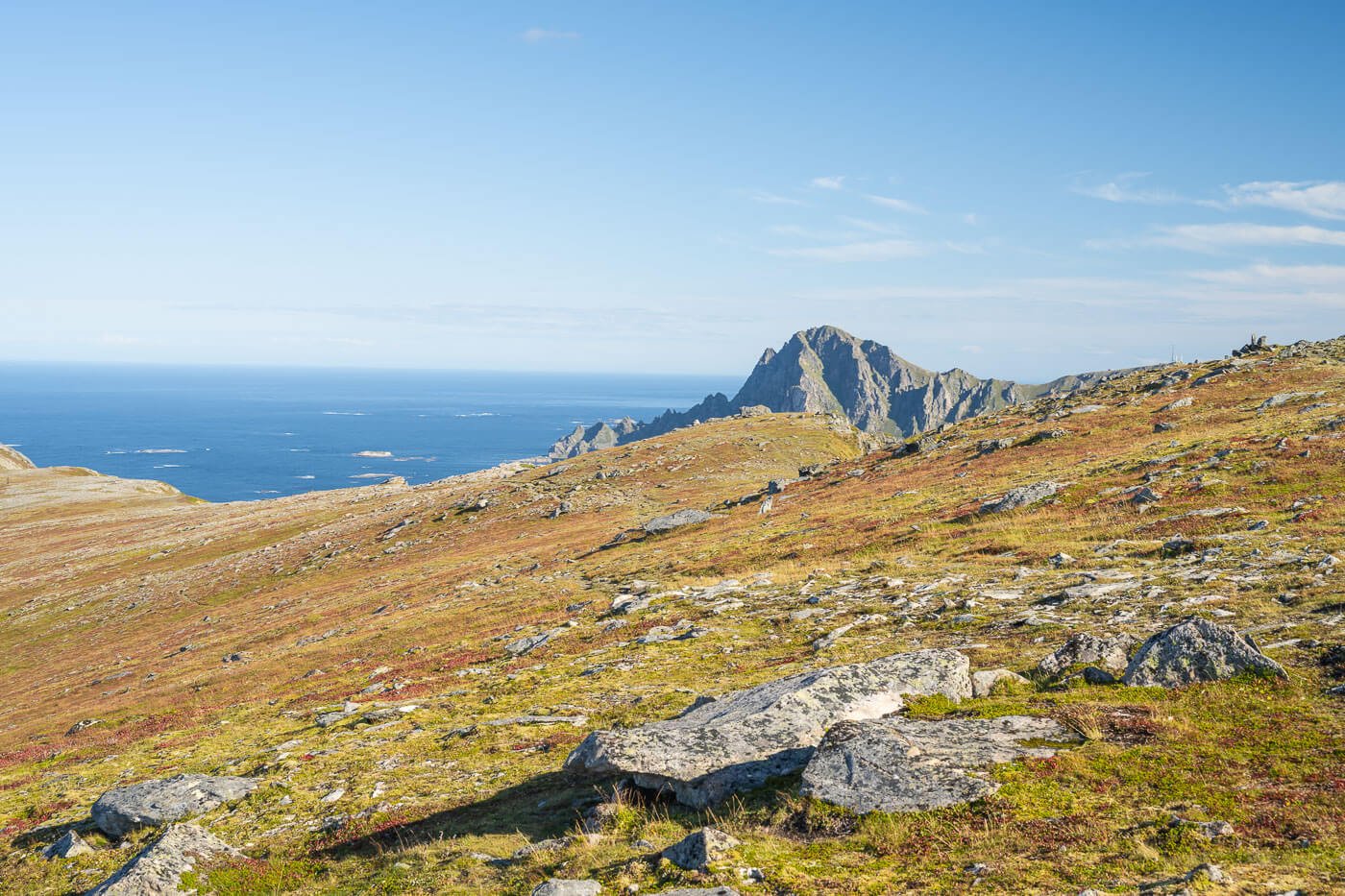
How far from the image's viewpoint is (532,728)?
773 inches

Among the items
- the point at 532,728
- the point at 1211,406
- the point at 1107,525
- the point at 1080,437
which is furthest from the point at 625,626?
the point at 1211,406

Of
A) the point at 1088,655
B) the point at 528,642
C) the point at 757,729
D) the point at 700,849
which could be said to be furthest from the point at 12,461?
the point at 1088,655

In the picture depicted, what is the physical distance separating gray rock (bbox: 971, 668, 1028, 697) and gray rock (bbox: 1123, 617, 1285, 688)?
2.05 meters

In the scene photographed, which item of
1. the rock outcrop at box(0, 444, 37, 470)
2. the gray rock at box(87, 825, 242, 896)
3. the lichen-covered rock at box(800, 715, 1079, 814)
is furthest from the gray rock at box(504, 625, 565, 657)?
the rock outcrop at box(0, 444, 37, 470)

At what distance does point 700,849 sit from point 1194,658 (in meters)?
10.1

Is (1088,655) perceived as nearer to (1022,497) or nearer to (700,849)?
Answer: (700,849)

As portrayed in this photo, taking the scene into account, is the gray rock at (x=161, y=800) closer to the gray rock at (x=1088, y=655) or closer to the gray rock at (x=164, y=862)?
the gray rock at (x=164, y=862)

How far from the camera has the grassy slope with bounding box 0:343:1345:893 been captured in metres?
10.1

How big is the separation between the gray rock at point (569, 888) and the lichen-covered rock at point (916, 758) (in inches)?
143

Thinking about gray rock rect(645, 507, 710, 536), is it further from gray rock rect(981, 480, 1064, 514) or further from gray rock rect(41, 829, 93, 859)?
gray rock rect(41, 829, 93, 859)

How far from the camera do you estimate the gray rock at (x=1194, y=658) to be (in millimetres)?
13164

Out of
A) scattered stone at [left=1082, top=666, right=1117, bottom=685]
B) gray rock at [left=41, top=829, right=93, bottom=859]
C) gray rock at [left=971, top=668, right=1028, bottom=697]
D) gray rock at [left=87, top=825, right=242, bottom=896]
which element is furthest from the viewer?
gray rock at [left=41, top=829, right=93, bottom=859]

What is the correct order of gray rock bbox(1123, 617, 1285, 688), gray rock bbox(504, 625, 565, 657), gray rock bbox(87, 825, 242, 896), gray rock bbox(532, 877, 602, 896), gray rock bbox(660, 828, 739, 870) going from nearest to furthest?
gray rock bbox(532, 877, 602, 896)
gray rock bbox(660, 828, 739, 870)
gray rock bbox(87, 825, 242, 896)
gray rock bbox(1123, 617, 1285, 688)
gray rock bbox(504, 625, 565, 657)

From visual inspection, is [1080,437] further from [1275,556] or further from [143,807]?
[143,807]
